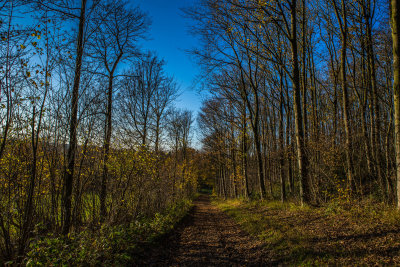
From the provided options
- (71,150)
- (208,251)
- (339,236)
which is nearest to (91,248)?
(71,150)

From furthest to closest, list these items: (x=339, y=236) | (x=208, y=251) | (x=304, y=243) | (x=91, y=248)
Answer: (x=208, y=251) < (x=339, y=236) < (x=304, y=243) < (x=91, y=248)

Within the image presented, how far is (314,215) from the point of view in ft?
22.6

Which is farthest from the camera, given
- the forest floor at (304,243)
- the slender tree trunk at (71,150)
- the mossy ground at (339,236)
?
the slender tree trunk at (71,150)

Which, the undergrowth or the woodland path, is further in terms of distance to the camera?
the woodland path

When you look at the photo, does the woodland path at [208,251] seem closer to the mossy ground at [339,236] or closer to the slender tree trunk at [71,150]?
the mossy ground at [339,236]

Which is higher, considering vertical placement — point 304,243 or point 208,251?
point 304,243

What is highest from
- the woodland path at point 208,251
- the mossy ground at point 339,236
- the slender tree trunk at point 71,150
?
the slender tree trunk at point 71,150

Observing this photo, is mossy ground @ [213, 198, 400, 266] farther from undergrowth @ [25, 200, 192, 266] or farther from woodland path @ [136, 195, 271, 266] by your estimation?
undergrowth @ [25, 200, 192, 266]

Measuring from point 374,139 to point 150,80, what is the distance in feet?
42.3

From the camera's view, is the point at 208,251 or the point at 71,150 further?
the point at 208,251

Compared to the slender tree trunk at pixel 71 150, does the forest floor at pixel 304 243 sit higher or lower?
lower

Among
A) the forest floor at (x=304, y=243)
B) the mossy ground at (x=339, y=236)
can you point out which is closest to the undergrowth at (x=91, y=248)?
the forest floor at (x=304, y=243)

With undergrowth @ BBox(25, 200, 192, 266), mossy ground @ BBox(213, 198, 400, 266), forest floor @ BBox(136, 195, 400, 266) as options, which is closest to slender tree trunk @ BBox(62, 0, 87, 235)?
undergrowth @ BBox(25, 200, 192, 266)

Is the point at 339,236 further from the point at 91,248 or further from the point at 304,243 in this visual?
the point at 91,248
